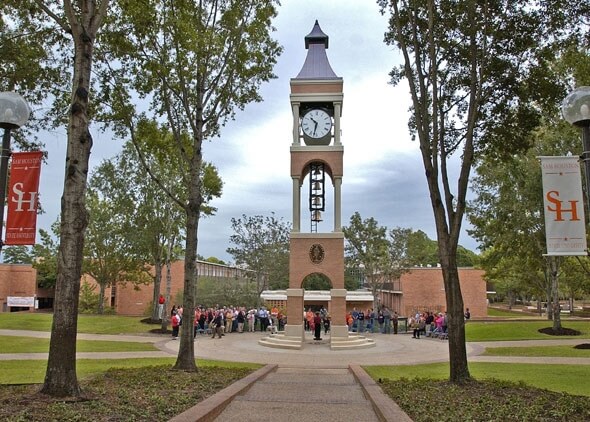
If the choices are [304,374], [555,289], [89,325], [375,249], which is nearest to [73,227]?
[304,374]

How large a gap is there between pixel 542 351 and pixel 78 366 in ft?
55.8

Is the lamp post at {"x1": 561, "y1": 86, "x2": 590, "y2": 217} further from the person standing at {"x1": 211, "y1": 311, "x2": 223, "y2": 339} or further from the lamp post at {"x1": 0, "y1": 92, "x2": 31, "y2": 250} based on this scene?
the person standing at {"x1": 211, "y1": 311, "x2": 223, "y2": 339}

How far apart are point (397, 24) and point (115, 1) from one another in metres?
6.27

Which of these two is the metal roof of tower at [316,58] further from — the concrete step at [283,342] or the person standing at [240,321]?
the person standing at [240,321]

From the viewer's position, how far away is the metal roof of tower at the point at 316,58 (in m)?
26.4

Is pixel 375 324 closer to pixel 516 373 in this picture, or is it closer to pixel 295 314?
pixel 295 314

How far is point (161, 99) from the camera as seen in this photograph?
558 inches

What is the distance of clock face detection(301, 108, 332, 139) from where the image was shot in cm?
2603

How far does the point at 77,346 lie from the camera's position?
20500mm

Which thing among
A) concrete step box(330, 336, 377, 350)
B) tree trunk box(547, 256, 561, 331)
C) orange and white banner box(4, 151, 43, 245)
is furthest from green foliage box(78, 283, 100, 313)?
orange and white banner box(4, 151, 43, 245)

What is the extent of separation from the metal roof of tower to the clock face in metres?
1.77

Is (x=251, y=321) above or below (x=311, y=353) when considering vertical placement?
above

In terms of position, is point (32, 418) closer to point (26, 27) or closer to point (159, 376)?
point (159, 376)

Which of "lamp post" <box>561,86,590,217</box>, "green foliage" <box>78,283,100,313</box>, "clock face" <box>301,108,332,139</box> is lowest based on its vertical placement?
"green foliage" <box>78,283,100,313</box>
